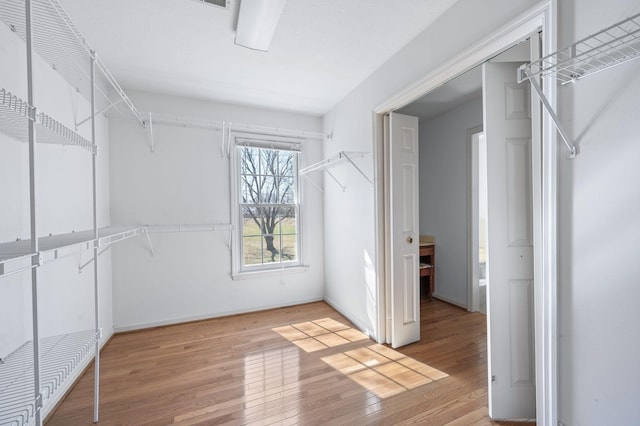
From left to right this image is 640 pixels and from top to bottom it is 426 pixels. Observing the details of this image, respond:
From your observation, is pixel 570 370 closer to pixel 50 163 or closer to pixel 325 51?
pixel 325 51

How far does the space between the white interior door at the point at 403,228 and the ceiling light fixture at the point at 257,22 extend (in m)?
1.20

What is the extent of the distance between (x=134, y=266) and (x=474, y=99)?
169 inches

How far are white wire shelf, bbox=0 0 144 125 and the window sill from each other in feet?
7.11

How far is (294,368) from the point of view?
2045 millimetres

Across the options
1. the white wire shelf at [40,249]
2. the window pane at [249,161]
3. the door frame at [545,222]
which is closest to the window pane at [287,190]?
the window pane at [249,161]

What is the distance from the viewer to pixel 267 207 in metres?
3.31

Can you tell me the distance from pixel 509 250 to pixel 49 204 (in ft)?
9.63

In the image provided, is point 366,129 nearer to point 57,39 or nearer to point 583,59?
point 583,59

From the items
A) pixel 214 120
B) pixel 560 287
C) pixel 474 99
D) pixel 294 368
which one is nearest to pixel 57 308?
pixel 294 368

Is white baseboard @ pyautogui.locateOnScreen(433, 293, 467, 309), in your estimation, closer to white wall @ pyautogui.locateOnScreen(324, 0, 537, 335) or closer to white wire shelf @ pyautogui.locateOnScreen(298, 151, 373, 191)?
white wall @ pyautogui.locateOnScreen(324, 0, 537, 335)

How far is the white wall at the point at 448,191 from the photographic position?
128 inches

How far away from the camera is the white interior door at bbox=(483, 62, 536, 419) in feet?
5.01

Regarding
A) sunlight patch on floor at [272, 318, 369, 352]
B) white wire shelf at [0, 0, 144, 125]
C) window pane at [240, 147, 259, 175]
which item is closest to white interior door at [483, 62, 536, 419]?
sunlight patch on floor at [272, 318, 369, 352]

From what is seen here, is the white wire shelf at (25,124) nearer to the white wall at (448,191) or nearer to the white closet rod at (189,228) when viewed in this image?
the white closet rod at (189,228)
